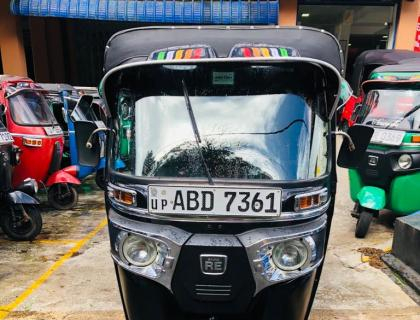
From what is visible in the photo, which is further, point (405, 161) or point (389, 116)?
point (389, 116)

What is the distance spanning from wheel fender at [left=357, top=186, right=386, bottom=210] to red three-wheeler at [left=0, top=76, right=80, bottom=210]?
14.6 feet

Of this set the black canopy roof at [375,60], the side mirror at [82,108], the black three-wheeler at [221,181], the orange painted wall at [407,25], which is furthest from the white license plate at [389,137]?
the orange painted wall at [407,25]

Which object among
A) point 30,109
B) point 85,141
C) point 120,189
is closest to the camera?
point 120,189

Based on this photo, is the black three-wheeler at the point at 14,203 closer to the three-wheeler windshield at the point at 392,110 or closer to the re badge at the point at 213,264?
the re badge at the point at 213,264

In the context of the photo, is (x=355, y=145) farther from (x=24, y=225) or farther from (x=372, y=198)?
(x=24, y=225)

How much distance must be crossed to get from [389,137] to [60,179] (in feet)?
16.6

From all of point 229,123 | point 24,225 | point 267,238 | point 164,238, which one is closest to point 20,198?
point 24,225

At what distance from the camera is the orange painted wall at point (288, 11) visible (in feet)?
43.2

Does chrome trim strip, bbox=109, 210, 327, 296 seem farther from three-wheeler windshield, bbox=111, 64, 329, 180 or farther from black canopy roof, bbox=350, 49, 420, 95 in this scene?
black canopy roof, bbox=350, 49, 420, 95

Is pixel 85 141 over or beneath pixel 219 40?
beneath

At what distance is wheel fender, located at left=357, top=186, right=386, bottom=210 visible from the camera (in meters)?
5.18

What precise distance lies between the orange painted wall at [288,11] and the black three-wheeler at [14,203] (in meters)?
10.2

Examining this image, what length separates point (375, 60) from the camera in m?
11.9

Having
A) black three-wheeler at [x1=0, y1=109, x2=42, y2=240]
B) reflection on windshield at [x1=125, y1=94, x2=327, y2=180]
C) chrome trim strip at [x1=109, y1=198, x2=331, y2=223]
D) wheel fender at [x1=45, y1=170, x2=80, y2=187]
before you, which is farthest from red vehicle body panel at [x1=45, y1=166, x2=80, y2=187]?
chrome trim strip at [x1=109, y1=198, x2=331, y2=223]
